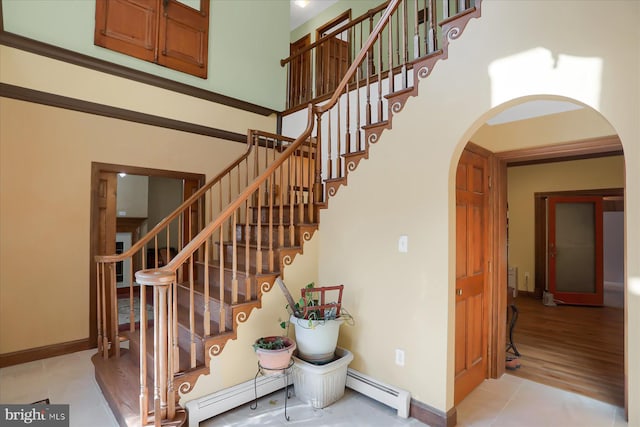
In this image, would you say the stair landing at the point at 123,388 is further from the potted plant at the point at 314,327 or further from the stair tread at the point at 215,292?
the potted plant at the point at 314,327

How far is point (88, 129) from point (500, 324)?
4744 mm

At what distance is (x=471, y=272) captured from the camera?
2.82 metres

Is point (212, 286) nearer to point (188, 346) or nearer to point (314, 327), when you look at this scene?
point (188, 346)

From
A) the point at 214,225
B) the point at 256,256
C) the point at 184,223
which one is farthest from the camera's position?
the point at 184,223

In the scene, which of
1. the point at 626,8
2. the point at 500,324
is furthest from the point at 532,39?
the point at 500,324

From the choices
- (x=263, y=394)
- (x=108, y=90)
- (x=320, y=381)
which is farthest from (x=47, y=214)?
(x=320, y=381)

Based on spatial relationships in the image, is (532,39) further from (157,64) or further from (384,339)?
(157,64)

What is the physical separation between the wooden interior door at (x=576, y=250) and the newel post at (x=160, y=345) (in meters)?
6.49

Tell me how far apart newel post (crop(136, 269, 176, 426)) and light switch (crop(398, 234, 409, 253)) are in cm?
161

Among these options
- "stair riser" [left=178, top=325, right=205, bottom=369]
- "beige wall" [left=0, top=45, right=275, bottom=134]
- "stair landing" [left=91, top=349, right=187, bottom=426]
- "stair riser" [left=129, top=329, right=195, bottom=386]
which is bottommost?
"stair landing" [left=91, top=349, right=187, bottom=426]

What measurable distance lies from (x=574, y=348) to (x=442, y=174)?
315 centimetres

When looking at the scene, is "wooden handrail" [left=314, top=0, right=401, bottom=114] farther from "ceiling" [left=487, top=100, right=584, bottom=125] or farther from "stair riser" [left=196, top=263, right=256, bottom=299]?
"stair riser" [left=196, top=263, right=256, bottom=299]

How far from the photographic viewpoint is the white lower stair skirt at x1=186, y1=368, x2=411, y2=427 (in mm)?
2244

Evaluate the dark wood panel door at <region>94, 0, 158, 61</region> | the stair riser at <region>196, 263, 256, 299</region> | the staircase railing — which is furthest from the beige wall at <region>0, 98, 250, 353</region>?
the stair riser at <region>196, 263, 256, 299</region>
